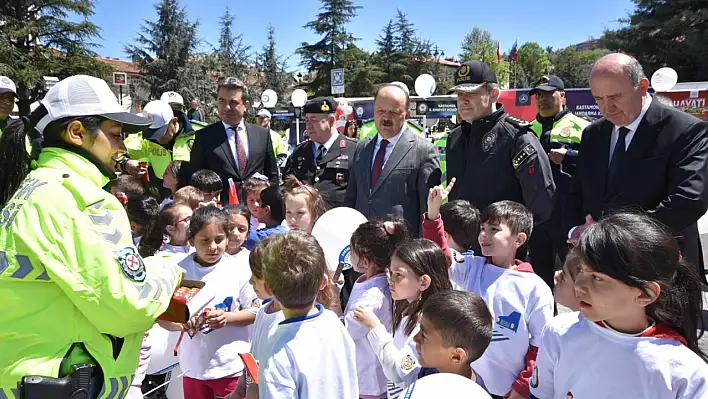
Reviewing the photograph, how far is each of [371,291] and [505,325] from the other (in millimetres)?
655

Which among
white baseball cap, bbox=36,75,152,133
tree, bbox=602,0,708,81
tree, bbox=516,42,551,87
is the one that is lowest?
white baseball cap, bbox=36,75,152,133

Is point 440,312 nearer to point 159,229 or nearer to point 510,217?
point 510,217

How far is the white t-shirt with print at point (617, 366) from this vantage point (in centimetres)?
159

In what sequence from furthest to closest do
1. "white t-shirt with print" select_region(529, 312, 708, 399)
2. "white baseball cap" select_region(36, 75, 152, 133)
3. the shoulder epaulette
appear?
1. the shoulder epaulette
2. "white baseball cap" select_region(36, 75, 152, 133)
3. "white t-shirt with print" select_region(529, 312, 708, 399)

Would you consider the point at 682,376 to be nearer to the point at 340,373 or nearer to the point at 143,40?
the point at 340,373

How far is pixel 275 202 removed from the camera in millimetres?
3865

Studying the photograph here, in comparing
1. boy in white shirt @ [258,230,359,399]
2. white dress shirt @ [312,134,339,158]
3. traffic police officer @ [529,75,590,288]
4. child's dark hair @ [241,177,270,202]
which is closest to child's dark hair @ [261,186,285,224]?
child's dark hair @ [241,177,270,202]

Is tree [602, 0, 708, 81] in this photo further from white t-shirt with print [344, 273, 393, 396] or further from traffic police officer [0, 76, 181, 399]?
traffic police officer [0, 76, 181, 399]

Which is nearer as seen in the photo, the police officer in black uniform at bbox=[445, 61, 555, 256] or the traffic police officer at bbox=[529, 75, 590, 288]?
Result: the police officer in black uniform at bbox=[445, 61, 555, 256]

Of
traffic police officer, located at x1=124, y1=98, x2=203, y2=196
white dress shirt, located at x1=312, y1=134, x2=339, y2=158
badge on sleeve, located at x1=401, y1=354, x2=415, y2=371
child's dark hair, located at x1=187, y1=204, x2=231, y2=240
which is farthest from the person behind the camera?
traffic police officer, located at x1=124, y1=98, x2=203, y2=196

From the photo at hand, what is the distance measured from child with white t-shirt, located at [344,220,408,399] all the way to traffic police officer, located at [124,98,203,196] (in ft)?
11.7

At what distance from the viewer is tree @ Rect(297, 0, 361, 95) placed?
169ft

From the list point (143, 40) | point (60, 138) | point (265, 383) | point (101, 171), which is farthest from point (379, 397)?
point (143, 40)

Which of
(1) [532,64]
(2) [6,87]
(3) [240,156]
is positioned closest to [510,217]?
(3) [240,156]
